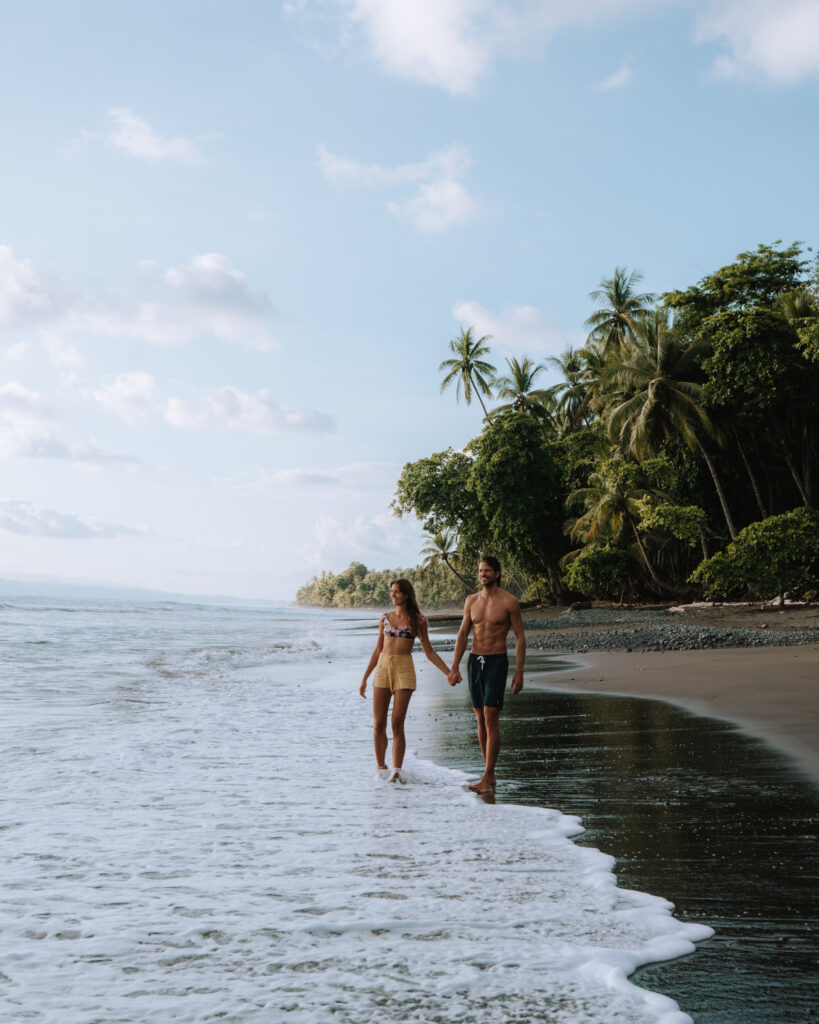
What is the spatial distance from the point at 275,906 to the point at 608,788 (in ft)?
8.44

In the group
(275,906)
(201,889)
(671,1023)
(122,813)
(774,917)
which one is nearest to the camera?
(671,1023)

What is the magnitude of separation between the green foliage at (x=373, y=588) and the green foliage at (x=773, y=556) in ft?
138

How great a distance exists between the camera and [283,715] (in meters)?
9.24

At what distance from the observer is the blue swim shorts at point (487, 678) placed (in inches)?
222

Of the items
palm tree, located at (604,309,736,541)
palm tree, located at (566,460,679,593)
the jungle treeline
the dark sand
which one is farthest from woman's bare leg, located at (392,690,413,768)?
palm tree, located at (566,460,679,593)

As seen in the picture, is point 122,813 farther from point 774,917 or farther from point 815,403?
point 815,403

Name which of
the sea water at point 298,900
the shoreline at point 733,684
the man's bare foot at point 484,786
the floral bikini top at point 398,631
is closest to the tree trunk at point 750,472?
the shoreline at point 733,684

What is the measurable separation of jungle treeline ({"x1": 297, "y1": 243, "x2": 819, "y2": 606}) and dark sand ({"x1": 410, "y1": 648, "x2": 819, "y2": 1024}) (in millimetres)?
15763

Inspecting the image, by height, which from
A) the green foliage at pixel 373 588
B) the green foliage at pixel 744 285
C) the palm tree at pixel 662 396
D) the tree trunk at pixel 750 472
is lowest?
the green foliage at pixel 373 588

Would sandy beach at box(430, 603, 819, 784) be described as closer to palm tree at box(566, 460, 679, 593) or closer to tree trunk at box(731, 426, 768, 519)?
tree trunk at box(731, 426, 768, 519)

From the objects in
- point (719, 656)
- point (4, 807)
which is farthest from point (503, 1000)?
point (719, 656)

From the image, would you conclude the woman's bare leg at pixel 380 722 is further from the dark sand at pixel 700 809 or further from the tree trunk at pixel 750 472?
the tree trunk at pixel 750 472

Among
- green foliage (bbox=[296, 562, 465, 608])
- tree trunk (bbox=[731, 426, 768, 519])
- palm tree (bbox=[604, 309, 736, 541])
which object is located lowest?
green foliage (bbox=[296, 562, 465, 608])

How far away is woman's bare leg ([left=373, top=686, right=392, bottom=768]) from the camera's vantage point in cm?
598
